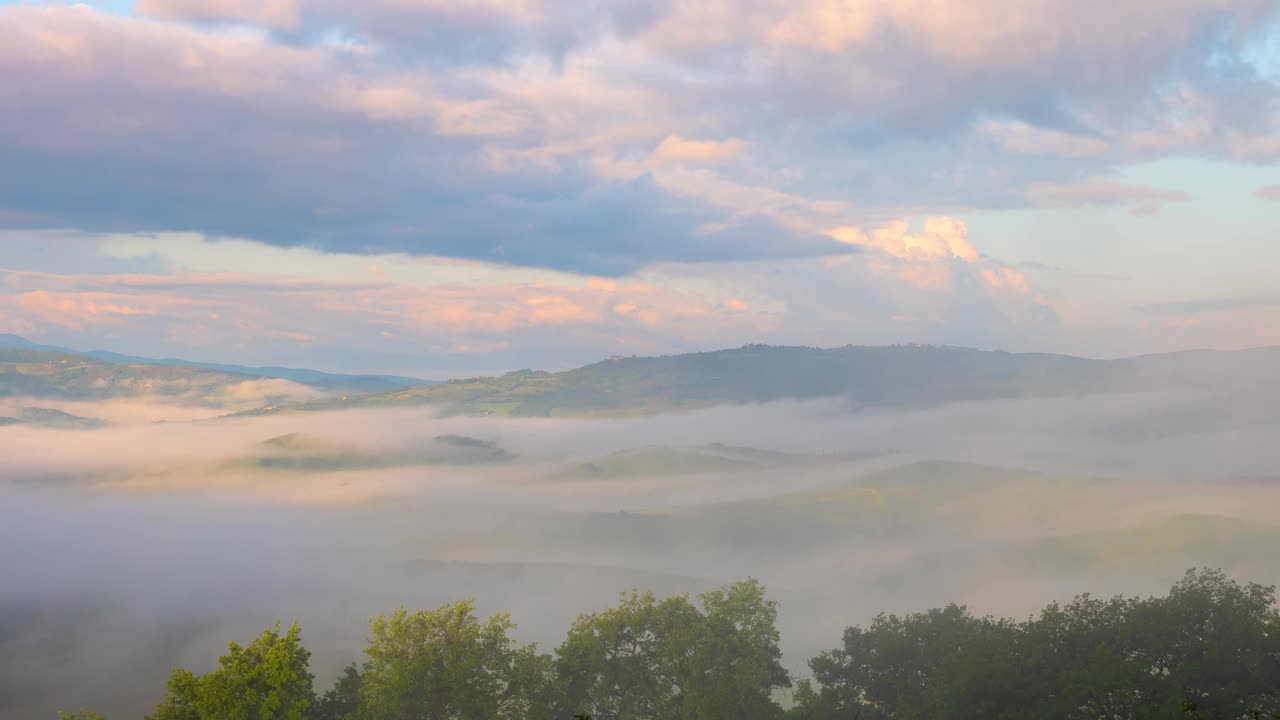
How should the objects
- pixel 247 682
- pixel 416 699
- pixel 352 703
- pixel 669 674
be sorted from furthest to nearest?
1. pixel 669 674
2. pixel 352 703
3. pixel 416 699
4. pixel 247 682

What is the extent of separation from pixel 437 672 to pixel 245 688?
16.4m

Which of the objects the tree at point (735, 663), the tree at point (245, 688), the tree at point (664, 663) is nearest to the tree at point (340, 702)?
the tree at point (245, 688)

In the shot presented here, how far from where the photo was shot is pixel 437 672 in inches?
2830


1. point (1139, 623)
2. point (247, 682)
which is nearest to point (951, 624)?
point (1139, 623)

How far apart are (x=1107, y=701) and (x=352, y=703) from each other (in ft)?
182

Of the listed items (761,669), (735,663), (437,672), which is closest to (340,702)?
(437,672)

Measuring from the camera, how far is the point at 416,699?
71.4 metres

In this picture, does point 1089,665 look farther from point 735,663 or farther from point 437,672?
point 437,672

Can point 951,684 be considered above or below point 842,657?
above

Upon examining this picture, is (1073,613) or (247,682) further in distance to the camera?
(1073,613)

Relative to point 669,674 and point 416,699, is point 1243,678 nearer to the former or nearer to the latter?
point 669,674

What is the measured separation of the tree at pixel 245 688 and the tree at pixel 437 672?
1017 cm

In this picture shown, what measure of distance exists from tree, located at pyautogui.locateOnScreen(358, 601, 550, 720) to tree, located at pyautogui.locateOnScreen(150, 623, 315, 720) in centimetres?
1017

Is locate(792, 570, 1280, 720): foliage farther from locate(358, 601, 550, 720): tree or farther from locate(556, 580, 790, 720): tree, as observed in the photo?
locate(358, 601, 550, 720): tree
